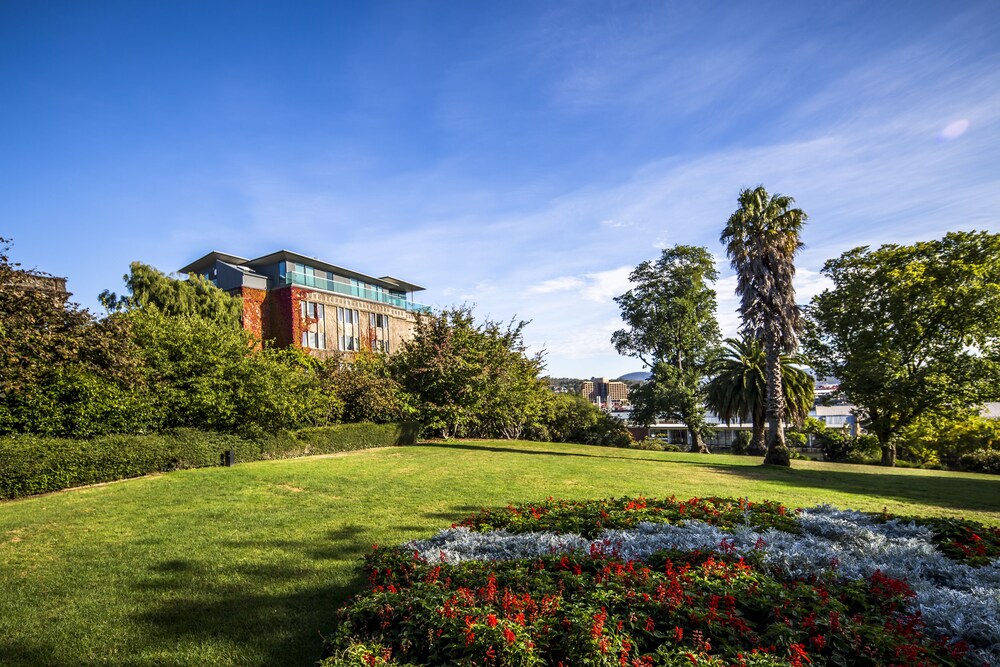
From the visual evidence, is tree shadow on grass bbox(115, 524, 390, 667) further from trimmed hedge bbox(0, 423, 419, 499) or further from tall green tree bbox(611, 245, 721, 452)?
tall green tree bbox(611, 245, 721, 452)

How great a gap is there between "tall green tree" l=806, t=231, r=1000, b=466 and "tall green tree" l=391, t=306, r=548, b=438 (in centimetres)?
1695

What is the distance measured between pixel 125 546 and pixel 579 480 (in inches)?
387

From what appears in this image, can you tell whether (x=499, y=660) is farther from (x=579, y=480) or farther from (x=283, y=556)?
(x=579, y=480)

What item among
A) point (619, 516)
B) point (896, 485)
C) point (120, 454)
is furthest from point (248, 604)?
point (896, 485)

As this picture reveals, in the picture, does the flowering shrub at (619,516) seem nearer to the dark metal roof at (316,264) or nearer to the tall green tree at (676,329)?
the tall green tree at (676,329)

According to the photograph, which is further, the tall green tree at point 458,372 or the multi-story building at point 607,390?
the multi-story building at point 607,390

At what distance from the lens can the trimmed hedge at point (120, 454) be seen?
1055 centimetres

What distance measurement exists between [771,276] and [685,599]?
67.0 feet

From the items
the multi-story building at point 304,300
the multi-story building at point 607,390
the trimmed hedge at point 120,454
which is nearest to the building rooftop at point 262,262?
the multi-story building at point 304,300

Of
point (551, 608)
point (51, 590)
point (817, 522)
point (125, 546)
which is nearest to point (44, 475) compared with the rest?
point (125, 546)

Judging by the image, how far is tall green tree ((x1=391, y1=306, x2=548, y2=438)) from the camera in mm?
24391

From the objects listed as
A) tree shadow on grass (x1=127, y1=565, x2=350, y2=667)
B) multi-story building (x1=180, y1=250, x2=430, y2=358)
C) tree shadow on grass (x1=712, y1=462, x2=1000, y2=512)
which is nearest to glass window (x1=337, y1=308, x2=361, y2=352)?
multi-story building (x1=180, y1=250, x2=430, y2=358)

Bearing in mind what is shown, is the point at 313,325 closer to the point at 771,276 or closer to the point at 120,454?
the point at 120,454

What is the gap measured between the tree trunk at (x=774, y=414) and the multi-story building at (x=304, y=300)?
2537 cm
